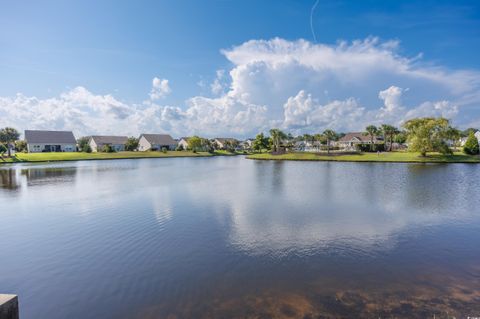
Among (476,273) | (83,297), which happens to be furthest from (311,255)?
(83,297)

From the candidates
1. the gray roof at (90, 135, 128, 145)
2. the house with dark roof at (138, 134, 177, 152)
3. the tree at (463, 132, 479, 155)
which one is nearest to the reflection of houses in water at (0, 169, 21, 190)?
the house with dark roof at (138, 134, 177, 152)

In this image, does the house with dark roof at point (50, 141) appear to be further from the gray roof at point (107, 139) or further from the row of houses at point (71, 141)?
the gray roof at point (107, 139)

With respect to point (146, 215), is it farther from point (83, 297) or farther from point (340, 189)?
point (340, 189)

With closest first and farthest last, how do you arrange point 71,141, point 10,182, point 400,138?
point 10,182 → point 71,141 → point 400,138

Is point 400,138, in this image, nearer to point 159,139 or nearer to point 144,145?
point 159,139

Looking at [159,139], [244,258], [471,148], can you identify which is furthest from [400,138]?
[244,258]

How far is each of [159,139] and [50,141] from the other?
4232 cm

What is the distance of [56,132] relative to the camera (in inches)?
4158

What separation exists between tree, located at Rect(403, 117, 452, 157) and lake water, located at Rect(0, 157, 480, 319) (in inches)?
2128

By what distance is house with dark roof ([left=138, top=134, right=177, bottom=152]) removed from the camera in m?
121

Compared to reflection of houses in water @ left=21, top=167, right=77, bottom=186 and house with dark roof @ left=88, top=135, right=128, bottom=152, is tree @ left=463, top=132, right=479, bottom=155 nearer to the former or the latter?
reflection of houses in water @ left=21, top=167, right=77, bottom=186

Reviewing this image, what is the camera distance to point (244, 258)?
37.8 ft

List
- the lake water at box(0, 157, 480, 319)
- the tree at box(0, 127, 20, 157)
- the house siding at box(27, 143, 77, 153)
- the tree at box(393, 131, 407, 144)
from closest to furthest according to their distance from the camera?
the lake water at box(0, 157, 480, 319) < the tree at box(0, 127, 20, 157) < the house siding at box(27, 143, 77, 153) < the tree at box(393, 131, 407, 144)

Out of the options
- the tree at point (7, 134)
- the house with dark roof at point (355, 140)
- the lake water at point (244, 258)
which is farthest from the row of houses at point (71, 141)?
the lake water at point (244, 258)
